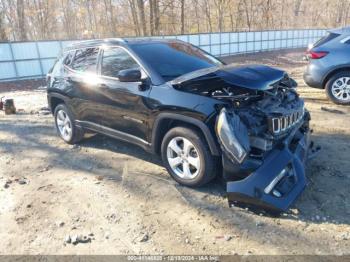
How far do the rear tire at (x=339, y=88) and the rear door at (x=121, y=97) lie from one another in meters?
4.97

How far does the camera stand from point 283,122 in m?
3.55

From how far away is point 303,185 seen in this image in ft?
11.2

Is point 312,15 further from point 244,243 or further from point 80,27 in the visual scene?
point 244,243

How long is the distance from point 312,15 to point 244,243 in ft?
182

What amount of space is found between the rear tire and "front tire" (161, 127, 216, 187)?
489cm

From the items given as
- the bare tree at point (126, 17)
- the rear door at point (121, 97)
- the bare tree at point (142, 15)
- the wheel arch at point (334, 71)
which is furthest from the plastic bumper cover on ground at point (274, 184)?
the bare tree at point (142, 15)

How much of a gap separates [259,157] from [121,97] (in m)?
2.09

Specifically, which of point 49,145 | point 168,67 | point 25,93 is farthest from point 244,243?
point 25,93

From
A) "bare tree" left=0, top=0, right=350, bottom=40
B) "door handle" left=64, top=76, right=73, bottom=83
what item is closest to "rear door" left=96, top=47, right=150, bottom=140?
"door handle" left=64, top=76, right=73, bottom=83

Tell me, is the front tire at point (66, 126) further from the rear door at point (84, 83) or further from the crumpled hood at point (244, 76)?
the crumpled hood at point (244, 76)

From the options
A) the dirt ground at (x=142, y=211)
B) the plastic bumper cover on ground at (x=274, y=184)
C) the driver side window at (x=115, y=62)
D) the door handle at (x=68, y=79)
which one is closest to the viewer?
the dirt ground at (x=142, y=211)

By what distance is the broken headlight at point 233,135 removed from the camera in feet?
10.7

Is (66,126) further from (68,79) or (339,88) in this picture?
(339,88)

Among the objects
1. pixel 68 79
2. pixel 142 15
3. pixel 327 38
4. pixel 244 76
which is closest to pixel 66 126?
pixel 68 79
